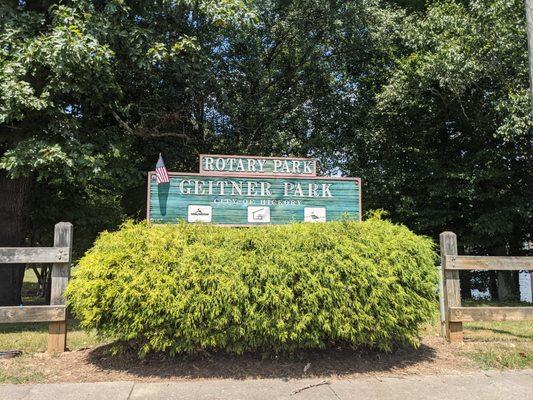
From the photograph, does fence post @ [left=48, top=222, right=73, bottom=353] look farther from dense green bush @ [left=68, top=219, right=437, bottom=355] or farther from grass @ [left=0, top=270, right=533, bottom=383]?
dense green bush @ [left=68, top=219, right=437, bottom=355]

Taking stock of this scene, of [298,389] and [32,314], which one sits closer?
[298,389]

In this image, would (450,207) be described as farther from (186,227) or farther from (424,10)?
(186,227)

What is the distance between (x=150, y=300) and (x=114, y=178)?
730 centimetres

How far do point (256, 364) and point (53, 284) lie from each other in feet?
9.17

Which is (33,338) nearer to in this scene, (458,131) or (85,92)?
(85,92)

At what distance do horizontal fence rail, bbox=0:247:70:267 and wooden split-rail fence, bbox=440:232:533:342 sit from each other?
16.9 ft

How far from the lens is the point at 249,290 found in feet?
16.8

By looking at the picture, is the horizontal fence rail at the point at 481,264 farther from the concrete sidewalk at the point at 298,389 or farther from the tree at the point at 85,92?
the tree at the point at 85,92

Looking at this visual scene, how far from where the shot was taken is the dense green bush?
5035mm

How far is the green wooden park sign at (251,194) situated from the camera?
7.00 meters

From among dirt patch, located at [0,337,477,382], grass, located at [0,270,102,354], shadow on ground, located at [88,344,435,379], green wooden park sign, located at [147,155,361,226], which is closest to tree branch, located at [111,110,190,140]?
grass, located at [0,270,102,354]

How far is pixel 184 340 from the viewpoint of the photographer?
16.8ft

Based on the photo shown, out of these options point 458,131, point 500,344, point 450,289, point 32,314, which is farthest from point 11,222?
point 458,131

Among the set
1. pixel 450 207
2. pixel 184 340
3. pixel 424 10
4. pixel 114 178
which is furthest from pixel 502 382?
pixel 424 10
